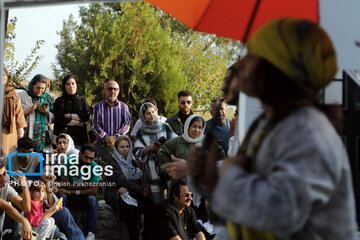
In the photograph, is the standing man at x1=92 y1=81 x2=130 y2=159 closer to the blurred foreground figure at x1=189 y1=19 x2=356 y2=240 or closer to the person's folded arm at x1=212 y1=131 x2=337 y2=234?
the blurred foreground figure at x1=189 y1=19 x2=356 y2=240

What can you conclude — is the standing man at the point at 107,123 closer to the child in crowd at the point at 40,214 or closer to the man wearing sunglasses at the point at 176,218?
the child in crowd at the point at 40,214

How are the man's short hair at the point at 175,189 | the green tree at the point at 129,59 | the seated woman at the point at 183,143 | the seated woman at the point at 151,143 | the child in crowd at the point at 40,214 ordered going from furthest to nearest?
the green tree at the point at 129,59 < the seated woman at the point at 151,143 < the seated woman at the point at 183,143 < the child in crowd at the point at 40,214 < the man's short hair at the point at 175,189

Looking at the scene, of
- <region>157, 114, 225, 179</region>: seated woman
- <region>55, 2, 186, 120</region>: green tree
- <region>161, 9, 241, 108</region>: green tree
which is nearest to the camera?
<region>157, 114, 225, 179</region>: seated woman

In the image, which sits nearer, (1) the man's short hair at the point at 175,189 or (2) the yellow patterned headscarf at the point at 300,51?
(2) the yellow patterned headscarf at the point at 300,51

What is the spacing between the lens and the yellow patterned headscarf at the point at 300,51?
157 centimetres

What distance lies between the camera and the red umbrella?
2562 millimetres

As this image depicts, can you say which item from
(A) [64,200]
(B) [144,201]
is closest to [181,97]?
(B) [144,201]

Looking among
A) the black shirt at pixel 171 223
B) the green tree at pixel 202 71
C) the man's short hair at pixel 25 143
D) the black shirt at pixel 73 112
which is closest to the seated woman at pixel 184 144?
the black shirt at pixel 171 223

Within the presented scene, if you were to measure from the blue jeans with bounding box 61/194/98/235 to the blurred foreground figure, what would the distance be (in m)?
5.26

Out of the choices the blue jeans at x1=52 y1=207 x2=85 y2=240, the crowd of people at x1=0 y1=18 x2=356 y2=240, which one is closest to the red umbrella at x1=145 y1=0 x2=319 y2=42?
the crowd of people at x1=0 y1=18 x2=356 y2=240

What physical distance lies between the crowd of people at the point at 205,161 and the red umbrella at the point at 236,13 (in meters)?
0.40

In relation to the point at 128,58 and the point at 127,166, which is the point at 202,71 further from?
the point at 127,166

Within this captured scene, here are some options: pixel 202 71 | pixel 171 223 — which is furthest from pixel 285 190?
pixel 202 71

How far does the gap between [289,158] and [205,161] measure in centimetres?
33
